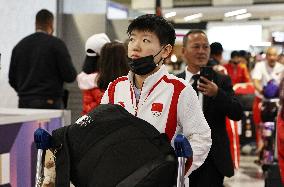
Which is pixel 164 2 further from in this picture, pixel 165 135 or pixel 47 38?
pixel 165 135

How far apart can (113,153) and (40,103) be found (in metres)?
3.36

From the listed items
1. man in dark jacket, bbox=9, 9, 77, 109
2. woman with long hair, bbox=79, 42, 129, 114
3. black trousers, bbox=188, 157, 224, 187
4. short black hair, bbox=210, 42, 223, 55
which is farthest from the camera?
man in dark jacket, bbox=9, 9, 77, 109

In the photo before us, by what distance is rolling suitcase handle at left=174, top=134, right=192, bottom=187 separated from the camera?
1838 millimetres

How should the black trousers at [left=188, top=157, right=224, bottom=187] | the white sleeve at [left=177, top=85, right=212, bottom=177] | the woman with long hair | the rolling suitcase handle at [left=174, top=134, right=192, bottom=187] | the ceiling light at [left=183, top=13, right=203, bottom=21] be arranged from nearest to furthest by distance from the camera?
1. the rolling suitcase handle at [left=174, top=134, right=192, bottom=187]
2. the white sleeve at [left=177, top=85, right=212, bottom=177]
3. the black trousers at [left=188, top=157, right=224, bottom=187]
4. the woman with long hair
5. the ceiling light at [left=183, top=13, right=203, bottom=21]

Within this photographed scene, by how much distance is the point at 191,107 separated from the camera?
2.17m

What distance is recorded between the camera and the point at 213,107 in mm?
3406

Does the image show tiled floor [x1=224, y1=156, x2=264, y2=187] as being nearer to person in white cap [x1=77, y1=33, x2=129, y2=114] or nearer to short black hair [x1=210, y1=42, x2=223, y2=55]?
person in white cap [x1=77, y1=33, x2=129, y2=114]

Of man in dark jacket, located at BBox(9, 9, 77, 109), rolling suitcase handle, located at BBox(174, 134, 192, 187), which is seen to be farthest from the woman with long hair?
rolling suitcase handle, located at BBox(174, 134, 192, 187)

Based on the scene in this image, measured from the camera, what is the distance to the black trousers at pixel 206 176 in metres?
3.28

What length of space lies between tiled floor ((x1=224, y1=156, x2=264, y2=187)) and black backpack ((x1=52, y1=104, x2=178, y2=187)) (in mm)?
5622

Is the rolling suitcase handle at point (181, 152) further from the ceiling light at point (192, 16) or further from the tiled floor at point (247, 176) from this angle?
the ceiling light at point (192, 16)

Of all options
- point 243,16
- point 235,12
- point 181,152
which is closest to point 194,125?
point 181,152

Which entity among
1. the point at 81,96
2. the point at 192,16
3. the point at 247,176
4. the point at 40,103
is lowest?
the point at 247,176

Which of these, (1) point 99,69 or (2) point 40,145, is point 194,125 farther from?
(1) point 99,69
